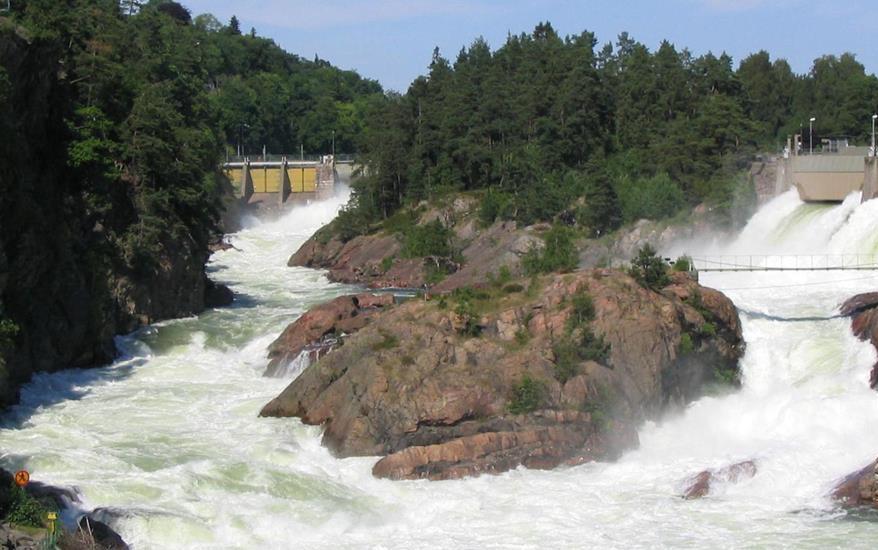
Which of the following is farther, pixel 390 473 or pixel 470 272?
pixel 470 272

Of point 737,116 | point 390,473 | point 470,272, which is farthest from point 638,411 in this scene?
point 737,116

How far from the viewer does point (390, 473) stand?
1789 inches

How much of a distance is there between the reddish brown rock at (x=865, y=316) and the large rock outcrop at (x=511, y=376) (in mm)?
5253

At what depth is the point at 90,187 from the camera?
68.4m

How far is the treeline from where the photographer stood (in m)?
88.4

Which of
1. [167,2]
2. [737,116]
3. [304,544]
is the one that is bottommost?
[304,544]

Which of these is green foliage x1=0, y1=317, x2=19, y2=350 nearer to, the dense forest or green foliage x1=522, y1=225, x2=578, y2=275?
the dense forest

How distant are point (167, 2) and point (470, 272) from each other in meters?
106

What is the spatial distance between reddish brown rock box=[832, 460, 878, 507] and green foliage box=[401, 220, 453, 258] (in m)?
48.7

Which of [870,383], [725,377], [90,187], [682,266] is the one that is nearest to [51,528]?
[725,377]

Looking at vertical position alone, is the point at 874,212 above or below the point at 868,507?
above

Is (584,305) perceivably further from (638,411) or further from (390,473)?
(390,473)

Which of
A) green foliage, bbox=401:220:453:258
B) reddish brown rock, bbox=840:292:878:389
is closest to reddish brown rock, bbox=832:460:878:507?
reddish brown rock, bbox=840:292:878:389

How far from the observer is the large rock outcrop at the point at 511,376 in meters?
47.1
